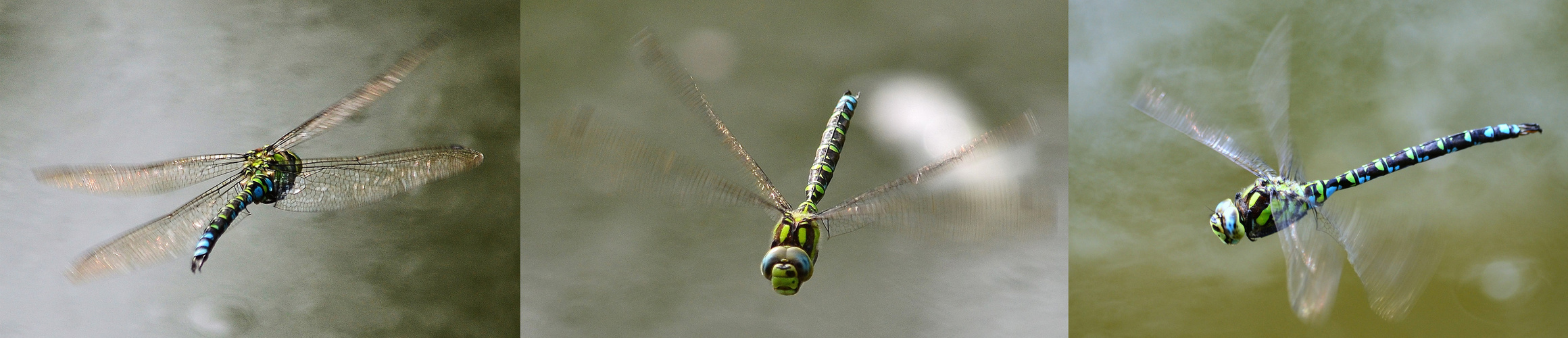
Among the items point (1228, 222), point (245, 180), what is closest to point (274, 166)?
point (245, 180)

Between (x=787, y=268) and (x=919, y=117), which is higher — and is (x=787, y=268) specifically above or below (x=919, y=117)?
below

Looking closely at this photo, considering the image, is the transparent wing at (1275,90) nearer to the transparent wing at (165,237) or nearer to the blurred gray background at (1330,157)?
the blurred gray background at (1330,157)

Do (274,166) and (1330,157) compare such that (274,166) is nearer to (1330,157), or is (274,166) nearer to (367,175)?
(367,175)

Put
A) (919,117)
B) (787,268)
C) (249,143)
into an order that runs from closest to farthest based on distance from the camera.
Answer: (787,268), (249,143), (919,117)

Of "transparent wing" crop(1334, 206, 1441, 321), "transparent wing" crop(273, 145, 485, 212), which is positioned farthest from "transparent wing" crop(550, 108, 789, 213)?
"transparent wing" crop(1334, 206, 1441, 321)

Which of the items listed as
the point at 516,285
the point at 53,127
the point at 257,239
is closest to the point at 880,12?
the point at 516,285

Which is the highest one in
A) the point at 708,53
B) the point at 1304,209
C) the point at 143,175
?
the point at 708,53

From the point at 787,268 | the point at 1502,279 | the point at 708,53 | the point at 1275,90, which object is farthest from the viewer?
the point at 708,53

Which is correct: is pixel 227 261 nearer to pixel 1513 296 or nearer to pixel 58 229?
pixel 58 229
